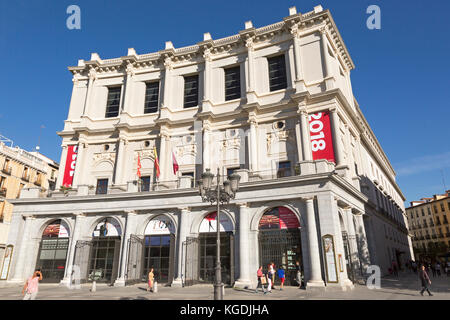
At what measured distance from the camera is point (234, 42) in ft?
96.9

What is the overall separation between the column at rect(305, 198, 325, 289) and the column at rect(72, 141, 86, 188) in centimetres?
2115

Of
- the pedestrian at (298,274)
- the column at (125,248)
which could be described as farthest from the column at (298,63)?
the column at (125,248)

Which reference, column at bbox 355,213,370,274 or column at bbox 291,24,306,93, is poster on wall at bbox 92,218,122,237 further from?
column at bbox 355,213,370,274

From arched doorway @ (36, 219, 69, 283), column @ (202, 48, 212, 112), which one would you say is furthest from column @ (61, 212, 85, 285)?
column @ (202, 48, 212, 112)

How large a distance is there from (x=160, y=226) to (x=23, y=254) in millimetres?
11000

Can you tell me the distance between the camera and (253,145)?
25.7m

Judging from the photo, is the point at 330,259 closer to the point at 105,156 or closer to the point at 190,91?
the point at 190,91

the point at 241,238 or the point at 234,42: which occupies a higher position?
the point at 234,42

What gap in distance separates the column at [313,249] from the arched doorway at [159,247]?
924cm

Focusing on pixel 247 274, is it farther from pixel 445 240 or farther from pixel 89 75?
pixel 445 240

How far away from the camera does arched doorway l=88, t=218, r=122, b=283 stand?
22297 mm

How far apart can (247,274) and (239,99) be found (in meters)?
15.5

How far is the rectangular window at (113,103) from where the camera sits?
3194cm
